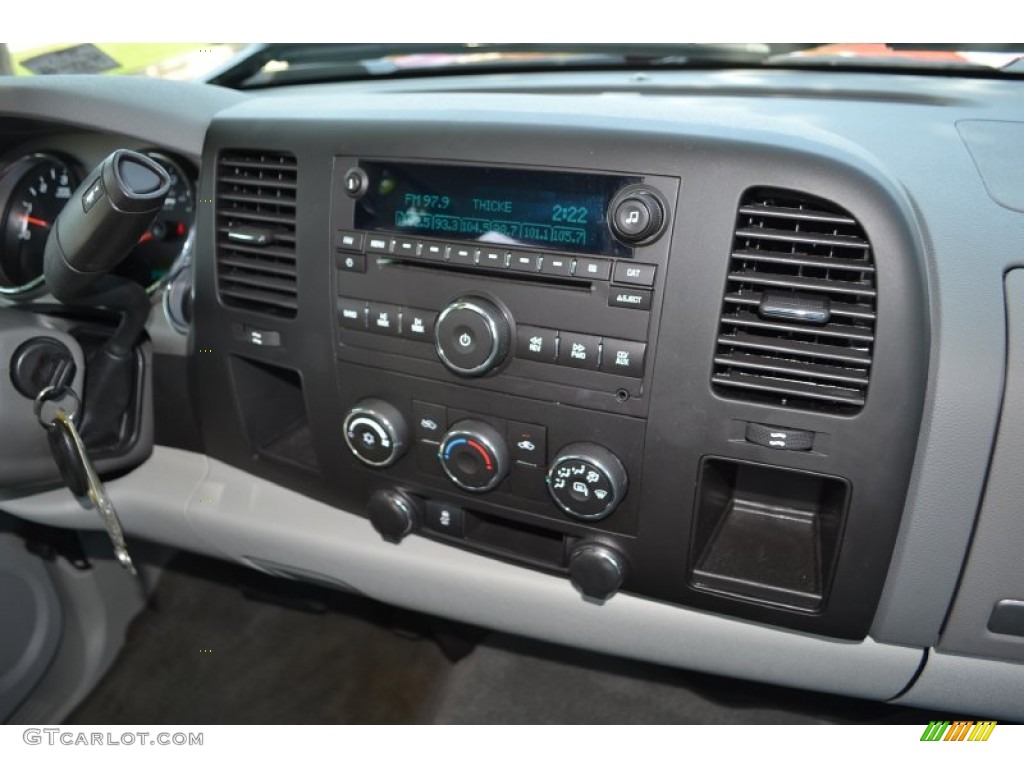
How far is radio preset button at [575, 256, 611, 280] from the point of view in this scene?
3.27 feet

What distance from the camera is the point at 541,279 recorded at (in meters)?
1.03

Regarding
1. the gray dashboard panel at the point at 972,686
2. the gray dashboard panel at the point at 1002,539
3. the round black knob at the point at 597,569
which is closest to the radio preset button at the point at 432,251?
the round black knob at the point at 597,569

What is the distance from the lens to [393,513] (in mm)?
1237

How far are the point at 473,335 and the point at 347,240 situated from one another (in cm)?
24

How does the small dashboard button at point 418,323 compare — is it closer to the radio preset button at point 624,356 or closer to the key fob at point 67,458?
the radio preset button at point 624,356

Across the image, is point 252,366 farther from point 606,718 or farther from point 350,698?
point 606,718

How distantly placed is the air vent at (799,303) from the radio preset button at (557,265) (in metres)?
0.19

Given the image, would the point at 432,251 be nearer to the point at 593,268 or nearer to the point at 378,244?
the point at 378,244

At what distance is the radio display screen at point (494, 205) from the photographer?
1.00 metres

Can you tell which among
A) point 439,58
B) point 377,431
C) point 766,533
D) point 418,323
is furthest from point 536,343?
point 439,58

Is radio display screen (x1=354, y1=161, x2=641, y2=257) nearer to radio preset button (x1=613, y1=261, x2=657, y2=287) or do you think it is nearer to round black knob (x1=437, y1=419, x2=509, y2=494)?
radio preset button (x1=613, y1=261, x2=657, y2=287)

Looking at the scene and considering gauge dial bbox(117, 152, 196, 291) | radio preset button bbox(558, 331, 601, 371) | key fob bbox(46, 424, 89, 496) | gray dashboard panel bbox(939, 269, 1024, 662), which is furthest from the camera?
gauge dial bbox(117, 152, 196, 291)

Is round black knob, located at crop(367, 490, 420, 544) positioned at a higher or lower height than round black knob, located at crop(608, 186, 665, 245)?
lower


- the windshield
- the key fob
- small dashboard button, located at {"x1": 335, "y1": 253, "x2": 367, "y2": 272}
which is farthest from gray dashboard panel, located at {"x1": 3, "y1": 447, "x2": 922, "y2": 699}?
the windshield
